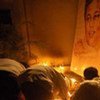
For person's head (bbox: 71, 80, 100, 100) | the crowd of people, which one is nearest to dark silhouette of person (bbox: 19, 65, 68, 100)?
the crowd of people

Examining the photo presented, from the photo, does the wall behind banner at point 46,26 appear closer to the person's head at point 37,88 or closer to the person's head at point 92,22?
the person's head at point 92,22

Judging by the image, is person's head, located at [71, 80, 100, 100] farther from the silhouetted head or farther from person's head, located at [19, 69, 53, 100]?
the silhouetted head

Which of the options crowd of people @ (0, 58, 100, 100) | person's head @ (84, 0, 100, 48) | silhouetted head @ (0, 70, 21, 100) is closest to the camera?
silhouetted head @ (0, 70, 21, 100)

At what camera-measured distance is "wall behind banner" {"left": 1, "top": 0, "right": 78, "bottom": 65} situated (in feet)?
13.7

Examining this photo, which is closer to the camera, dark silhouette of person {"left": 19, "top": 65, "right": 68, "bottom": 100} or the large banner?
dark silhouette of person {"left": 19, "top": 65, "right": 68, "bottom": 100}

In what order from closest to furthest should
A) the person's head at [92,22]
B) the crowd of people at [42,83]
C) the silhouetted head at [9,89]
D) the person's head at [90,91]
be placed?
the silhouetted head at [9,89]
the crowd of people at [42,83]
the person's head at [90,91]
the person's head at [92,22]

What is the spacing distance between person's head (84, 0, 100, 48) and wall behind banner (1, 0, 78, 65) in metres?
0.17

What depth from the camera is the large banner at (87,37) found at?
13.7 ft

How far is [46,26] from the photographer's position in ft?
14.2

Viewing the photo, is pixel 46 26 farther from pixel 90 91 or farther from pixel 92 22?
pixel 90 91

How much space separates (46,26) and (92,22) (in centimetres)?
62

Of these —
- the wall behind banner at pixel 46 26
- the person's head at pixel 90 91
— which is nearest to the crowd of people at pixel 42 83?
the person's head at pixel 90 91

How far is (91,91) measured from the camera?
2592mm

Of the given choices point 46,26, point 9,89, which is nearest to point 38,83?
point 9,89
